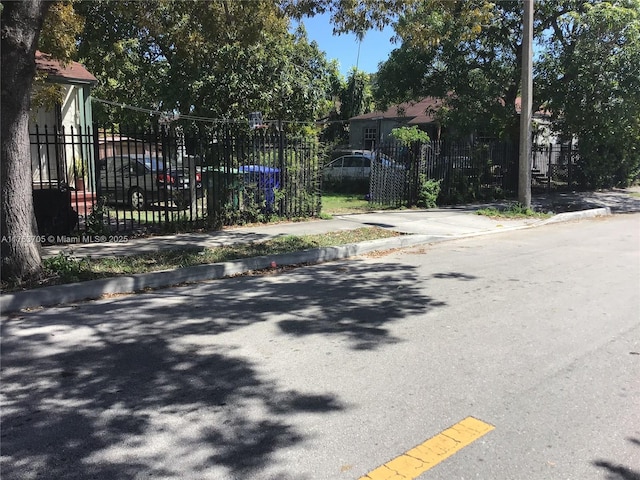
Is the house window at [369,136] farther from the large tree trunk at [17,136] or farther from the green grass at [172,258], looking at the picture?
the large tree trunk at [17,136]

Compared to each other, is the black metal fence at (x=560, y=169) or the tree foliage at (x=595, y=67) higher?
the tree foliage at (x=595, y=67)

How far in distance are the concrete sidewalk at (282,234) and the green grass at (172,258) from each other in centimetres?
32

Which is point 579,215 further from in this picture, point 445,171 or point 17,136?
point 17,136

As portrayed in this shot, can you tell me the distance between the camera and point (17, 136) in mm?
6582

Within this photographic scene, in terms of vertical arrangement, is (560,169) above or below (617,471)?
above

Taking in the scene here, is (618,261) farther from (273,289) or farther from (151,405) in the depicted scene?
(151,405)

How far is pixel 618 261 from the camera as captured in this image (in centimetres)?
903

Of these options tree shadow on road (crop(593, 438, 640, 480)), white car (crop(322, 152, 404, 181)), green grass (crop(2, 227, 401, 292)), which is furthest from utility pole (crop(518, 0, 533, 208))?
tree shadow on road (crop(593, 438, 640, 480))

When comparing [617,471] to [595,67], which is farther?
[595,67]

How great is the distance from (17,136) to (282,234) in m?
5.56

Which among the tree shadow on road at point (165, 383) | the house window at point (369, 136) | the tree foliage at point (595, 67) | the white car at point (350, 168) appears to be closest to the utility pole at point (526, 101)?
the tree foliage at point (595, 67)

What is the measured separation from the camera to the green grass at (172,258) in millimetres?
7066

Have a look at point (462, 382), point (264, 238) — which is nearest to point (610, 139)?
point (264, 238)

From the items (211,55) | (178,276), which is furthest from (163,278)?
(211,55)
